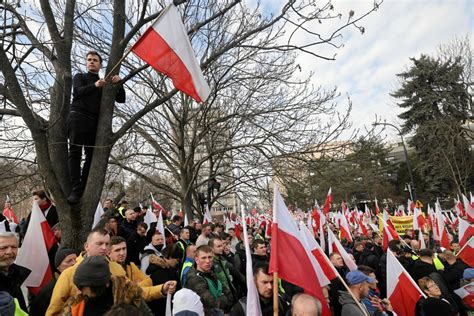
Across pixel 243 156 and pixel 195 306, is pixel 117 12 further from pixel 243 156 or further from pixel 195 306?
pixel 243 156

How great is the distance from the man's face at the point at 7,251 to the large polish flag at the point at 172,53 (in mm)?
2535

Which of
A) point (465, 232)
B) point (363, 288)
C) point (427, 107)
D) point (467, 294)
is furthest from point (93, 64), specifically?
point (427, 107)

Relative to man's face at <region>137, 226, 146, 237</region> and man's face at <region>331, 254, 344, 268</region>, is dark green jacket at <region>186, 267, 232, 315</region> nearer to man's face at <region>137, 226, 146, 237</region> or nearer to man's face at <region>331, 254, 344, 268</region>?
man's face at <region>331, 254, 344, 268</region>

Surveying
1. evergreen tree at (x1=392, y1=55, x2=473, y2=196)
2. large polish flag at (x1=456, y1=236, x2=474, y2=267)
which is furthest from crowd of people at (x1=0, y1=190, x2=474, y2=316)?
evergreen tree at (x1=392, y1=55, x2=473, y2=196)

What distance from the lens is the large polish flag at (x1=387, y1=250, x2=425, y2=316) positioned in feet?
15.1

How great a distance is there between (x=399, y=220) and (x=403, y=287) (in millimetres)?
10307

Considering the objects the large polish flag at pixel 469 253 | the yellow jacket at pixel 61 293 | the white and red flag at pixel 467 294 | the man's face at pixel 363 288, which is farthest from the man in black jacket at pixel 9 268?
the large polish flag at pixel 469 253

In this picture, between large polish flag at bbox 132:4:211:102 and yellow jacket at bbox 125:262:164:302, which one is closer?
yellow jacket at bbox 125:262:164:302

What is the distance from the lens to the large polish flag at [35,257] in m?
4.13

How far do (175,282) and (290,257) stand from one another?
1.18m

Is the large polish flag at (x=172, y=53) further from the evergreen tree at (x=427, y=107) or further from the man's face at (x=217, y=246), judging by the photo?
the evergreen tree at (x=427, y=107)

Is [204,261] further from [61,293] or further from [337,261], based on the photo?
[337,261]

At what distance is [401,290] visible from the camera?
4.73 metres

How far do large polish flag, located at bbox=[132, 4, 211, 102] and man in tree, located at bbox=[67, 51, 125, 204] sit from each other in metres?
0.61
